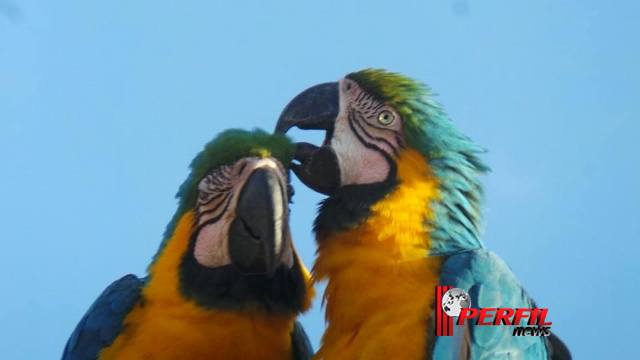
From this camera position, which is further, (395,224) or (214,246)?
(214,246)

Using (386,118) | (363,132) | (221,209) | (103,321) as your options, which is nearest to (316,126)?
(363,132)

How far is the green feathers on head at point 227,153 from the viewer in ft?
13.4

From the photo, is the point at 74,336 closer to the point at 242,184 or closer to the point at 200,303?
the point at 200,303

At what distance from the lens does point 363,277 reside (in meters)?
3.69

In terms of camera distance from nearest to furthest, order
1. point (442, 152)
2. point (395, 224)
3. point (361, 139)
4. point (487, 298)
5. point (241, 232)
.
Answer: point (487, 298), point (395, 224), point (241, 232), point (442, 152), point (361, 139)

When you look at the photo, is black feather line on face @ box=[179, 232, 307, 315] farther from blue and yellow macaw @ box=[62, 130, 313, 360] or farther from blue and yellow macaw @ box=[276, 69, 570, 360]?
blue and yellow macaw @ box=[276, 69, 570, 360]

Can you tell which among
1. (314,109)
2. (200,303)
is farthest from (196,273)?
(314,109)

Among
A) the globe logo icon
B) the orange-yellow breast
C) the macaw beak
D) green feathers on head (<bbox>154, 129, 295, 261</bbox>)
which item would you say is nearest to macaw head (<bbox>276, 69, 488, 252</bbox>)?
the macaw beak

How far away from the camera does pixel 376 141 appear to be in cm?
411

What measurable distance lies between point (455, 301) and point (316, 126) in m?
1.22

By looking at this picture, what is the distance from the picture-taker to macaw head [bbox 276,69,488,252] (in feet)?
13.1

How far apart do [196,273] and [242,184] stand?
464mm

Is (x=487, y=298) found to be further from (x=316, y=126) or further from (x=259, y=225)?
(x=316, y=126)

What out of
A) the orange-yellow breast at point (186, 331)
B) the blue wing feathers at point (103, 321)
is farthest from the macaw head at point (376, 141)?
the blue wing feathers at point (103, 321)
